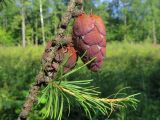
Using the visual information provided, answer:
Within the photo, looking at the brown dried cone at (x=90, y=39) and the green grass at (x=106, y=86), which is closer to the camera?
the brown dried cone at (x=90, y=39)

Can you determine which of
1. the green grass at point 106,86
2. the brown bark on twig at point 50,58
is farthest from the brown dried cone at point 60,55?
the green grass at point 106,86

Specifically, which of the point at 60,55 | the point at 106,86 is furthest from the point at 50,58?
the point at 106,86

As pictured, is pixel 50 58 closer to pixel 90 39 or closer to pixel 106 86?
pixel 90 39

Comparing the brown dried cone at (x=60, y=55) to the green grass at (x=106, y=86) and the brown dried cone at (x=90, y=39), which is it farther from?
the green grass at (x=106, y=86)

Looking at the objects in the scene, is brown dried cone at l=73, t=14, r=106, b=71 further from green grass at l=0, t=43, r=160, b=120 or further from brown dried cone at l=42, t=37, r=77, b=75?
green grass at l=0, t=43, r=160, b=120

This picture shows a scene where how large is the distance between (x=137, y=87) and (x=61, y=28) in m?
7.95

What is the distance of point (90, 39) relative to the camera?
2.72 feet

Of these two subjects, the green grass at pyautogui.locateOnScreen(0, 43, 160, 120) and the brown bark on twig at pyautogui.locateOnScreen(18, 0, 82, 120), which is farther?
the green grass at pyautogui.locateOnScreen(0, 43, 160, 120)

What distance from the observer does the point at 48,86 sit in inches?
34.9

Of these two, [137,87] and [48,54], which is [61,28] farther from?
[137,87]

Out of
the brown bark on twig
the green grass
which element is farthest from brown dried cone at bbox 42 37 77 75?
the green grass

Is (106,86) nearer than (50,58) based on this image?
No

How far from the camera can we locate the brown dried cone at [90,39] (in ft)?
2.73

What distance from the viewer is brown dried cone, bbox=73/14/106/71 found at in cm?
83
